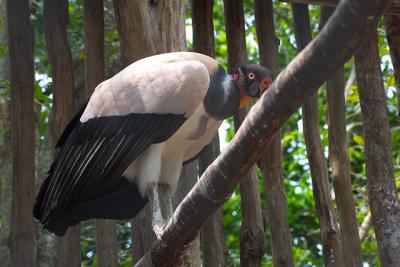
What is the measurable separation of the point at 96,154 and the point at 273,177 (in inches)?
45.1

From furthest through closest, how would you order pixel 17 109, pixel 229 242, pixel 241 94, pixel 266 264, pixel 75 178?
1. pixel 229 242
2. pixel 266 264
3. pixel 17 109
4. pixel 241 94
5. pixel 75 178

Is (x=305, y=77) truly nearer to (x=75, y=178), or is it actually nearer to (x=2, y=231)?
(x=75, y=178)

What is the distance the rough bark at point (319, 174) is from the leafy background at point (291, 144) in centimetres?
180

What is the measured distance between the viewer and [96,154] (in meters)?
4.22

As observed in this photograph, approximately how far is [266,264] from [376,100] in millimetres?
2905

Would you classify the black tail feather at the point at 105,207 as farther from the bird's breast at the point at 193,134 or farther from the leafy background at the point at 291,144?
the leafy background at the point at 291,144

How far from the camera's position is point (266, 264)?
24.0 feet

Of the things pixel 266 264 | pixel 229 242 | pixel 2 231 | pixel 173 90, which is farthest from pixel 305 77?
pixel 229 242

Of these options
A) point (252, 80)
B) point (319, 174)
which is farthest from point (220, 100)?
point (319, 174)

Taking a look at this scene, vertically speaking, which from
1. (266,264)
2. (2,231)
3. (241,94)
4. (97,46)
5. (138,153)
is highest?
(97,46)

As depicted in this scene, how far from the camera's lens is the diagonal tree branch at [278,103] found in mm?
2547

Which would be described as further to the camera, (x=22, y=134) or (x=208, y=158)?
(x=208, y=158)

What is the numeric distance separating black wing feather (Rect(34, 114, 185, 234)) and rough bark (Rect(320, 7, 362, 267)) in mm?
1072

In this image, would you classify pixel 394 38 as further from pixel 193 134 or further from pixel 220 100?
pixel 193 134
